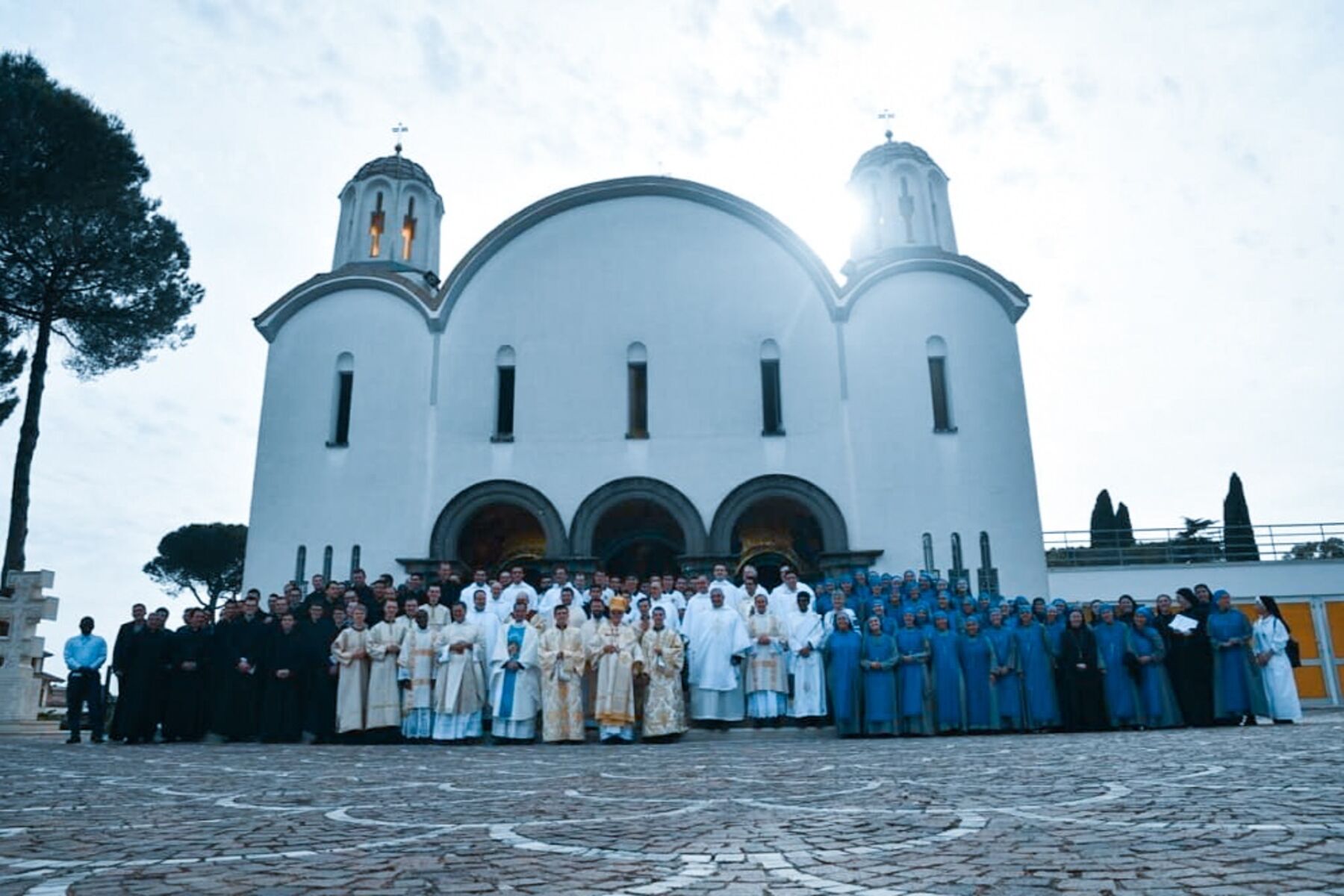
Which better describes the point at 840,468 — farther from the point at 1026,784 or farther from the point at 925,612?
the point at 1026,784

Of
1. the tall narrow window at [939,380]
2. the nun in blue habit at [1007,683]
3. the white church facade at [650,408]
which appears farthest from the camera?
the tall narrow window at [939,380]

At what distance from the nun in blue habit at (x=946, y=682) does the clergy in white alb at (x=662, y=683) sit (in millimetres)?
3170

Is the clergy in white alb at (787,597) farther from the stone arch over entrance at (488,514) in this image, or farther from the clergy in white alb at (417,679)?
the stone arch over entrance at (488,514)

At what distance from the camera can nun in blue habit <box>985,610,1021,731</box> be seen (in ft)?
38.5

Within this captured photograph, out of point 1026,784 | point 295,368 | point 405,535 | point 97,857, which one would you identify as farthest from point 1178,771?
point 295,368

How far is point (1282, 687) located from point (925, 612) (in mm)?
4545

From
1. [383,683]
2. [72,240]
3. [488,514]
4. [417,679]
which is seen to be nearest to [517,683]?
[417,679]

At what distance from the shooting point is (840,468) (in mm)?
17297

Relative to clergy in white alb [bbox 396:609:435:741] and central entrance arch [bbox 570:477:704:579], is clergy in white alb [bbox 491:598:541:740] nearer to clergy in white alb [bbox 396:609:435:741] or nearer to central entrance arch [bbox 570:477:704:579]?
clergy in white alb [bbox 396:609:435:741]

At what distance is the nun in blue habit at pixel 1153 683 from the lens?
11.6 meters

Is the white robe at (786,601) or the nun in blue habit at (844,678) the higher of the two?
the white robe at (786,601)

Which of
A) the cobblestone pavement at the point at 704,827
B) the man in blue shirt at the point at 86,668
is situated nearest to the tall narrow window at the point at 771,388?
the man in blue shirt at the point at 86,668

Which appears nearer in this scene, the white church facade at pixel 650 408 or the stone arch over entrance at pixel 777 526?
the stone arch over entrance at pixel 777 526

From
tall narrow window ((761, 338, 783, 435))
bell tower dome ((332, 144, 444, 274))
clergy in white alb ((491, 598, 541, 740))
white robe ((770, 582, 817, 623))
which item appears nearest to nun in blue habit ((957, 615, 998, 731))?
white robe ((770, 582, 817, 623))
